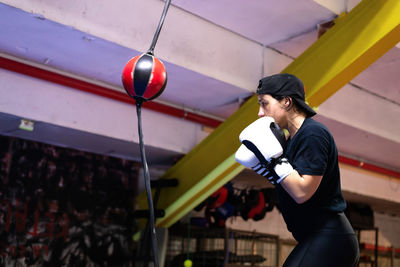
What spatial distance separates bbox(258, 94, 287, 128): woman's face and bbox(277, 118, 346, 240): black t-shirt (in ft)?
0.41

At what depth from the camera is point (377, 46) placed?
135 inches

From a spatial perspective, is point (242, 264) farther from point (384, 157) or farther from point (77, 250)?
point (384, 157)

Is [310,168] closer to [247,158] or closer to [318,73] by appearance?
Answer: [247,158]

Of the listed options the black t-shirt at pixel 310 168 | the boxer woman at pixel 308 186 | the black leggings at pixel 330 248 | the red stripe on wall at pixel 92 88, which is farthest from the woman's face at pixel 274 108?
the red stripe on wall at pixel 92 88

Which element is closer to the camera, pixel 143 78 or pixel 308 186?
pixel 308 186

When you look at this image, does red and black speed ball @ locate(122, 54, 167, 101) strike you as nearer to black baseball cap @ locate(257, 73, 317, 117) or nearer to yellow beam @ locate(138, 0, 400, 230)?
black baseball cap @ locate(257, 73, 317, 117)

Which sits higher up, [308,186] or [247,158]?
[247,158]

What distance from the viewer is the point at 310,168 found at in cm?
195

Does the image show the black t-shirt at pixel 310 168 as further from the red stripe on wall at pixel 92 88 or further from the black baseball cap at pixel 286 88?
the red stripe on wall at pixel 92 88

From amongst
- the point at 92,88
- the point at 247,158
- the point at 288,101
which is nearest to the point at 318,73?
the point at 288,101

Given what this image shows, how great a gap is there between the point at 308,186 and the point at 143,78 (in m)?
1.06

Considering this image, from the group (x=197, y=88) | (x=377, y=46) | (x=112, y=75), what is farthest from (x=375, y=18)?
(x=112, y=75)

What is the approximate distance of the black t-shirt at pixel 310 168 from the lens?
1.98m

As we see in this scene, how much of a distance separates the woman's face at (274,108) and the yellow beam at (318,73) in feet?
5.09
